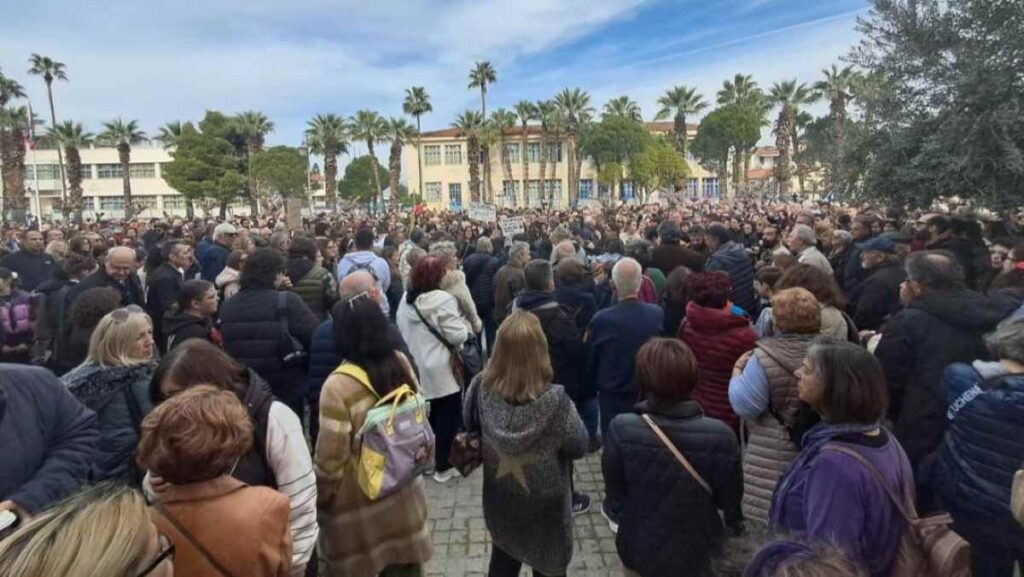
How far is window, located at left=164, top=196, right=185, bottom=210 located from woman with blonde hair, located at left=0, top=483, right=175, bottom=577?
86.0 metres

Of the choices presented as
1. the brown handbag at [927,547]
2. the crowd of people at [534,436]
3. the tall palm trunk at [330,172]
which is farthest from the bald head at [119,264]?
the tall palm trunk at [330,172]

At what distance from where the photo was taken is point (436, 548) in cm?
436

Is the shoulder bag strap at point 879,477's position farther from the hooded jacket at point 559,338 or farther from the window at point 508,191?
the window at point 508,191

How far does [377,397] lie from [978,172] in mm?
7585

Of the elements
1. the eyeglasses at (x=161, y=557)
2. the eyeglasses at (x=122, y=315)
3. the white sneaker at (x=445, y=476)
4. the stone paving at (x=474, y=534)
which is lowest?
the stone paving at (x=474, y=534)

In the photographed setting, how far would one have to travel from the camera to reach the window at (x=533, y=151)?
69.2 m

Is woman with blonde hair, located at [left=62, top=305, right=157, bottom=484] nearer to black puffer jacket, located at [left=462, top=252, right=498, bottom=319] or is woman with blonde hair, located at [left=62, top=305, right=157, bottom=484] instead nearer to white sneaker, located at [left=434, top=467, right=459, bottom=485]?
white sneaker, located at [left=434, top=467, right=459, bottom=485]

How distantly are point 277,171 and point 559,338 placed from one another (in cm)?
5104

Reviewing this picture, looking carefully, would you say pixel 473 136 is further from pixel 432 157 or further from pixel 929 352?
pixel 929 352

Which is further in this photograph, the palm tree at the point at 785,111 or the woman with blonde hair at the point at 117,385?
the palm tree at the point at 785,111

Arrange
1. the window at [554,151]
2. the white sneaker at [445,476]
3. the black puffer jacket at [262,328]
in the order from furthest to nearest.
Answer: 1. the window at [554,151]
2. the white sneaker at [445,476]
3. the black puffer jacket at [262,328]

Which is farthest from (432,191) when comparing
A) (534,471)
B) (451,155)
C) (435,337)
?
(534,471)

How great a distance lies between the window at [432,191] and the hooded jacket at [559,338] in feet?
222

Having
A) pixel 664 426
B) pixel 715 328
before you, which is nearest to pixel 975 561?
pixel 664 426
